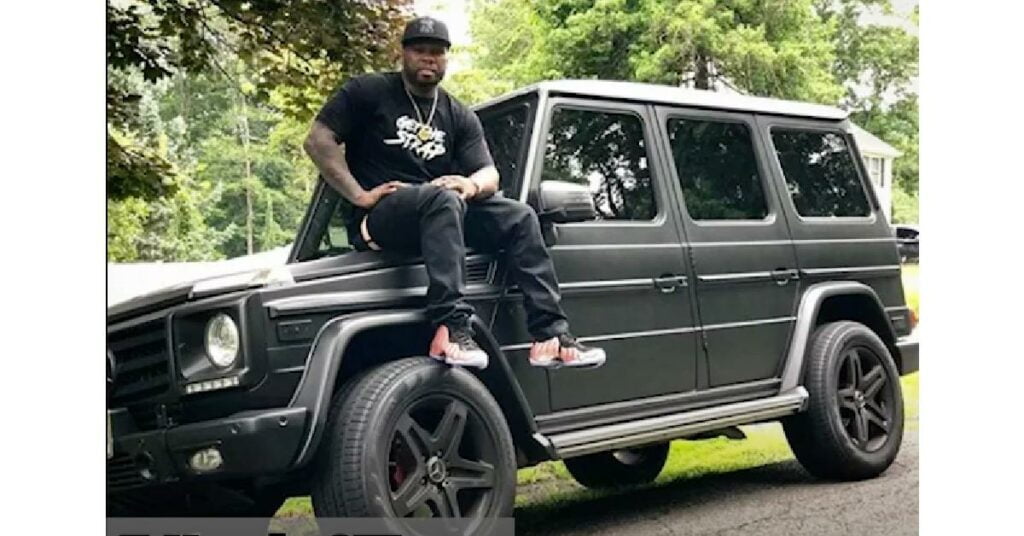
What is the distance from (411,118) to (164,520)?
123cm

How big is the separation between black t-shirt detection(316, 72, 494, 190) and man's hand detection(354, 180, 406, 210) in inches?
0.7

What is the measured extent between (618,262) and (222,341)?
1170 millimetres

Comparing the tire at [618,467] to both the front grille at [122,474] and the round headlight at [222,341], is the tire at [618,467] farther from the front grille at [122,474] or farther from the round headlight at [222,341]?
the front grille at [122,474]

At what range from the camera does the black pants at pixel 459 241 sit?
114 inches

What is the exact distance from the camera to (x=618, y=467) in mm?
3357

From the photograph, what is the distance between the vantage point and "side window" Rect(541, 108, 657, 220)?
3.31 meters

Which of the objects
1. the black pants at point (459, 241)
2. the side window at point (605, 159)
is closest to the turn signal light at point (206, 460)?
the black pants at point (459, 241)

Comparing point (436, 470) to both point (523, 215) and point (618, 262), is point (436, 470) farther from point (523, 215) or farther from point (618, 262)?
point (618, 262)

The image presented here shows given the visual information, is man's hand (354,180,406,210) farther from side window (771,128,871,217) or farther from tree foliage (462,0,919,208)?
side window (771,128,871,217)

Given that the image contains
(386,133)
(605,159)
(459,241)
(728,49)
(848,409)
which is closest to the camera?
(459,241)

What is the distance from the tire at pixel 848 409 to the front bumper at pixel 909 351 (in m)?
0.04

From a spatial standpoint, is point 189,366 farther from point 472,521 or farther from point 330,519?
point 472,521

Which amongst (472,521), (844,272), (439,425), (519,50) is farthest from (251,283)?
(844,272)

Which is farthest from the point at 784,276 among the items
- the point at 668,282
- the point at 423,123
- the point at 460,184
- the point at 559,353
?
the point at 423,123
